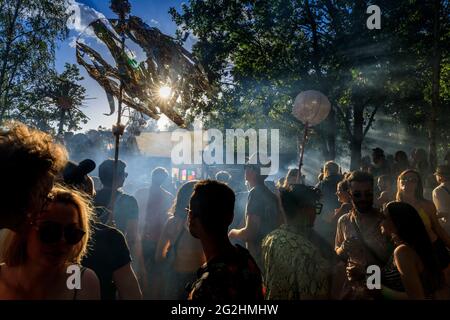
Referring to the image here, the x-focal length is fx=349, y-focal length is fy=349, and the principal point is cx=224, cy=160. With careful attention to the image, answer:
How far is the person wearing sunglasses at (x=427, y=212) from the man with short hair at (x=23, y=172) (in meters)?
3.63

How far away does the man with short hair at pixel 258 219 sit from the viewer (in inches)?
171

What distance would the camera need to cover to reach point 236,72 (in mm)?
19672

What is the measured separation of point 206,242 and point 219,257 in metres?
0.20

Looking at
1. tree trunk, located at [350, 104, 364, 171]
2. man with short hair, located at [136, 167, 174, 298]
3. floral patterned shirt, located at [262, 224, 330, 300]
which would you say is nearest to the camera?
floral patterned shirt, located at [262, 224, 330, 300]

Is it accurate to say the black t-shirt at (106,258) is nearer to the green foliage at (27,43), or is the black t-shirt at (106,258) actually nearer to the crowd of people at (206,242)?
the crowd of people at (206,242)

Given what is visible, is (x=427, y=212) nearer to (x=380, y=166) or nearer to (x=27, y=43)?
(x=380, y=166)

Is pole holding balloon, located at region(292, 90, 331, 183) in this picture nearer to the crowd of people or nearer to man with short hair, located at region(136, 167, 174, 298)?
the crowd of people

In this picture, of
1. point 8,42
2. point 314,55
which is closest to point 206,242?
point 314,55

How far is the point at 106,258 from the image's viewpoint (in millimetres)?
2678

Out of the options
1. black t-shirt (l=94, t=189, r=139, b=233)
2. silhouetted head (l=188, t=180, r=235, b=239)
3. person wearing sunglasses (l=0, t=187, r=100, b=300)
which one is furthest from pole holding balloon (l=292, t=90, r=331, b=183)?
person wearing sunglasses (l=0, t=187, r=100, b=300)

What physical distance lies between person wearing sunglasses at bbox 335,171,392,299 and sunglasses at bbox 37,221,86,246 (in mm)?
1954

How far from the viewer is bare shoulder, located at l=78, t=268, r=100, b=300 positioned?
1.93 m
